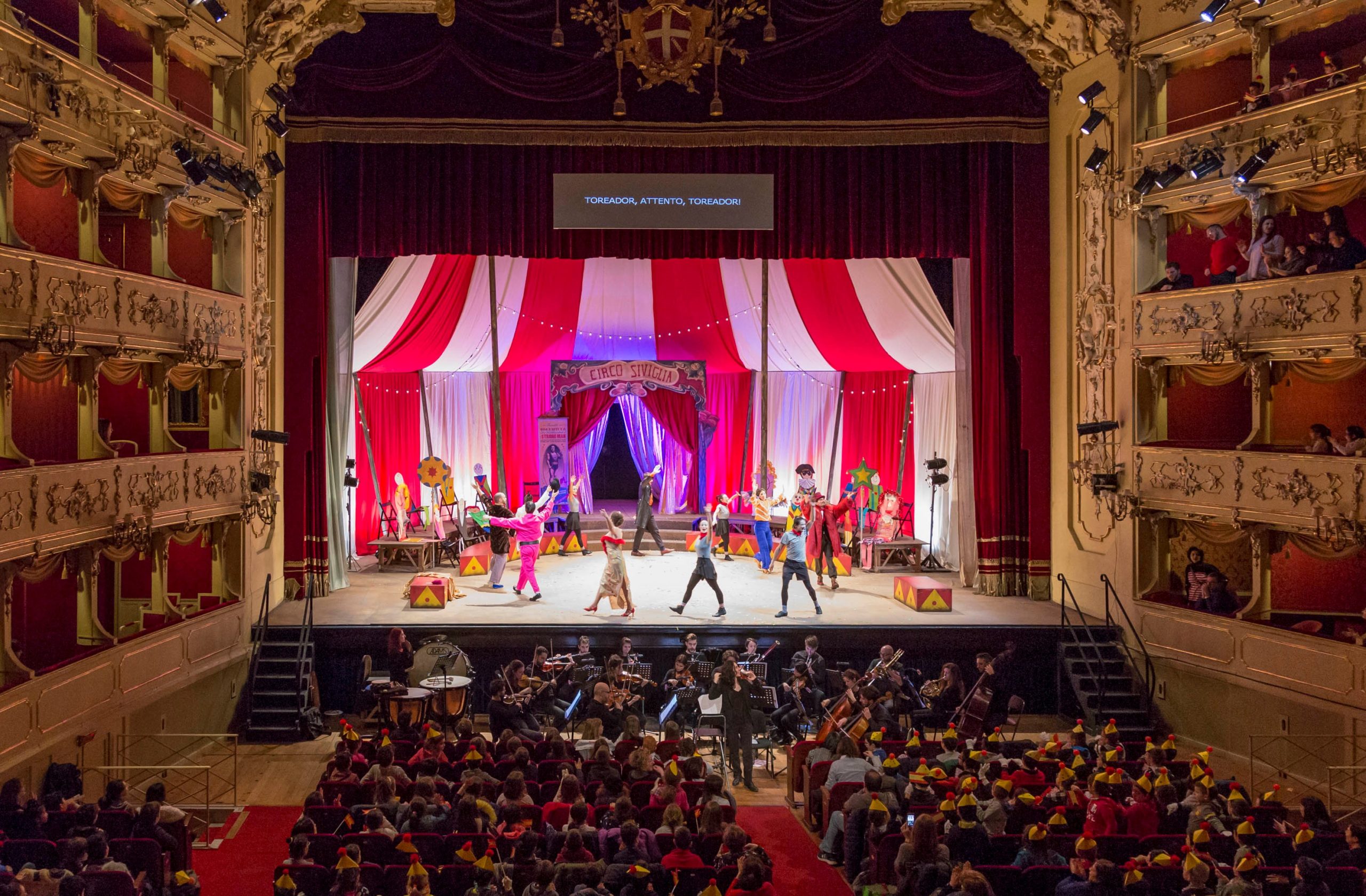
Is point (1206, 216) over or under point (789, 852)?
over

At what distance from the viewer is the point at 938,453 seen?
18.4 metres

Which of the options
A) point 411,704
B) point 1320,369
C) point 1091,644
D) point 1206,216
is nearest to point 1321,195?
point 1206,216

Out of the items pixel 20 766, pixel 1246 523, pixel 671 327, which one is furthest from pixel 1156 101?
pixel 20 766

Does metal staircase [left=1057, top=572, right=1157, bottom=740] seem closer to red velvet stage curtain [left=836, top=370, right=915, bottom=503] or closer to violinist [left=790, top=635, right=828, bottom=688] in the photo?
violinist [left=790, top=635, right=828, bottom=688]

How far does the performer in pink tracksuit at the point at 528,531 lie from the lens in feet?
49.3

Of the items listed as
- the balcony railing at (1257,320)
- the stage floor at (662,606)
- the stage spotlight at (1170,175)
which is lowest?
the stage floor at (662,606)

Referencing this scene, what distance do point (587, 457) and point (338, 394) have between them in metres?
6.25

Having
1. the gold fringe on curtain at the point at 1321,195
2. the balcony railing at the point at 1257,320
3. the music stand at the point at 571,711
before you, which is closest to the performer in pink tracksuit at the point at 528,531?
the music stand at the point at 571,711

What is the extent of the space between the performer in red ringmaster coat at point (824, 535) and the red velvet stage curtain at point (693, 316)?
4.61m

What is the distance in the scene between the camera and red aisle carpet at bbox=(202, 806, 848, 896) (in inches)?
351

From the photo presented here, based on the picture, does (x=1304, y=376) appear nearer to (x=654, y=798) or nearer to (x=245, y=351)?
(x=654, y=798)

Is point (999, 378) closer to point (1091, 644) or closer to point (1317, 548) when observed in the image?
point (1091, 644)

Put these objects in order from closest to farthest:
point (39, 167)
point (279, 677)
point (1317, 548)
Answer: point (39, 167) → point (1317, 548) → point (279, 677)

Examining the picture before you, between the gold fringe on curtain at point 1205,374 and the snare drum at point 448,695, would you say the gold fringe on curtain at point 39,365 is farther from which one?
the gold fringe on curtain at point 1205,374
